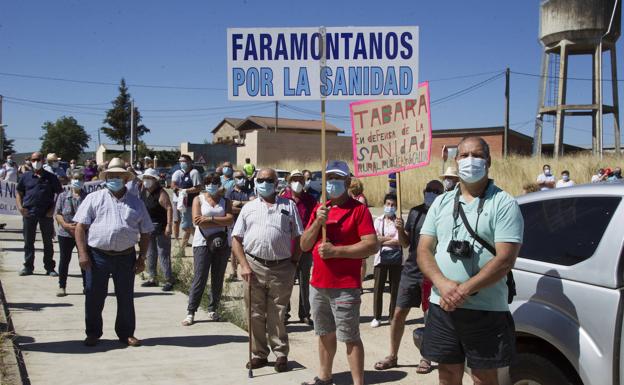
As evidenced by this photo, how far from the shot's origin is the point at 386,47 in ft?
18.2

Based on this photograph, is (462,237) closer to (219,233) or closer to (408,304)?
(408,304)

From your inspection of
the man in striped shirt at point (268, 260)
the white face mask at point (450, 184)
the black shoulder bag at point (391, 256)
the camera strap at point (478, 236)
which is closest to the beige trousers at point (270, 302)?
the man in striped shirt at point (268, 260)

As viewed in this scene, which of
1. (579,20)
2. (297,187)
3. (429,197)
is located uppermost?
(579,20)

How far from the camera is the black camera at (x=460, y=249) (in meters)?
3.71

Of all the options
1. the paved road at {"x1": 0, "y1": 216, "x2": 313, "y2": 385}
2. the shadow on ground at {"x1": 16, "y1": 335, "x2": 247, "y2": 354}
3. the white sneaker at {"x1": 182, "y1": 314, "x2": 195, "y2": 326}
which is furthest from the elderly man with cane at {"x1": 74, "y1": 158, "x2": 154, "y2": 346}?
the white sneaker at {"x1": 182, "y1": 314, "x2": 195, "y2": 326}

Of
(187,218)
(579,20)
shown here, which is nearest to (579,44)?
(579,20)

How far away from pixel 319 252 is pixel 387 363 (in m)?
1.77

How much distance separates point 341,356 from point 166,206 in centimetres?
425

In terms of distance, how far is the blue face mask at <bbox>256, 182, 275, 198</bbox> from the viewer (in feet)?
19.8

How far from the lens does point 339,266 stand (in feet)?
16.9

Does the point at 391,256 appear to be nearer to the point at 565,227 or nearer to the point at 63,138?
the point at 565,227

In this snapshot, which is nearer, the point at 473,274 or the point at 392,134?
the point at 473,274

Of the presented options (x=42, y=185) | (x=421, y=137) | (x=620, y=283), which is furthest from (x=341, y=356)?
(x=42, y=185)

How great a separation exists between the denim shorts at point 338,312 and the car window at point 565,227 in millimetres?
1401
